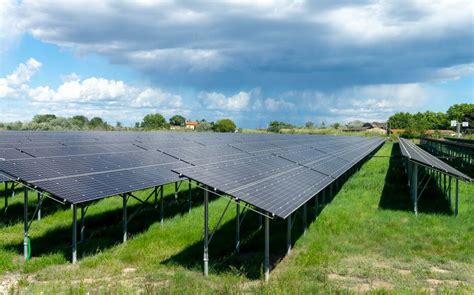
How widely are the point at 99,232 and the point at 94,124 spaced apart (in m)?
103

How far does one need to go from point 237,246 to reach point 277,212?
11.7 ft

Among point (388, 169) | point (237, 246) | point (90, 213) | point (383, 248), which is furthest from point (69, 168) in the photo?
point (388, 169)

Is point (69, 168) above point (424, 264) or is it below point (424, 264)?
above

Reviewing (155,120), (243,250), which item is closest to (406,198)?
(243,250)

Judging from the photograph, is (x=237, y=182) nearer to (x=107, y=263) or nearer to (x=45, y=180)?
(x=107, y=263)

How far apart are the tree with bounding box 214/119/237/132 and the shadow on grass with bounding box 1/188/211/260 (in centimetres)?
10530

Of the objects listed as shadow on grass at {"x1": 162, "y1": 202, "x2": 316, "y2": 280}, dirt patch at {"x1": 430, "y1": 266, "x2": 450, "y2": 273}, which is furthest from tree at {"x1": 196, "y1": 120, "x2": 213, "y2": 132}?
dirt patch at {"x1": 430, "y1": 266, "x2": 450, "y2": 273}

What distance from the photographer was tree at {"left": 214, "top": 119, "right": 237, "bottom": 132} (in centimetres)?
12606

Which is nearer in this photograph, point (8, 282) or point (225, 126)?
point (8, 282)

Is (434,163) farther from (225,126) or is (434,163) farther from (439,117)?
(439,117)

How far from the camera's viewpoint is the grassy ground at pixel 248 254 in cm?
1016

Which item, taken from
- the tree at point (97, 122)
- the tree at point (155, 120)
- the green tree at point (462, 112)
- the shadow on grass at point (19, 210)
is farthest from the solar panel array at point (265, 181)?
the green tree at point (462, 112)

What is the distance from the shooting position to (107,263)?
11.8 metres

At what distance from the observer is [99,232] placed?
15.2m
